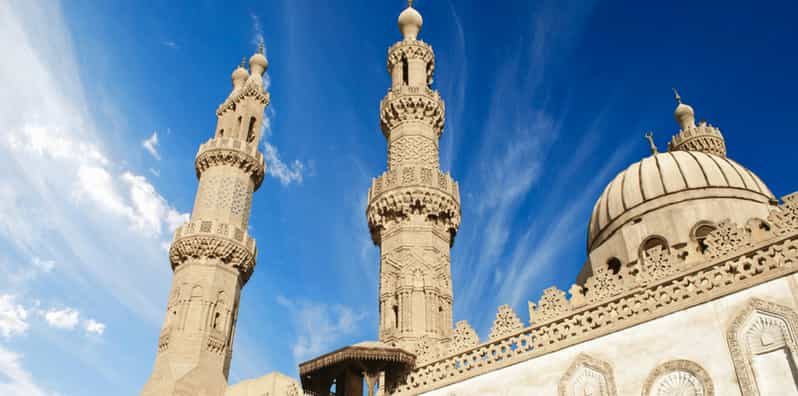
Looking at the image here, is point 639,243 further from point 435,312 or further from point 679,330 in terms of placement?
point 679,330

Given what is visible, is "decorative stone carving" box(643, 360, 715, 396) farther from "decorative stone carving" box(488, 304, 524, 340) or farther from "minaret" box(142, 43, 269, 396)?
"minaret" box(142, 43, 269, 396)

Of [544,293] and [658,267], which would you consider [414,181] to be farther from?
[658,267]

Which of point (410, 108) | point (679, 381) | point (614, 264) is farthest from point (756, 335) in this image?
point (410, 108)

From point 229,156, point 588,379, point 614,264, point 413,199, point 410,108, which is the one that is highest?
point 229,156

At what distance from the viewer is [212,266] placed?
18.1 metres

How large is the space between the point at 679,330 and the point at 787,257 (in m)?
1.48

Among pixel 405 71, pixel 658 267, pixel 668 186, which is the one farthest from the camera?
pixel 405 71

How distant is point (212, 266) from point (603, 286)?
38.5ft

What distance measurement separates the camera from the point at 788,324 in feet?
24.7

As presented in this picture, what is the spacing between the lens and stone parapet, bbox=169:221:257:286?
1817 cm

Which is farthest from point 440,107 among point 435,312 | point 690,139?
point 690,139

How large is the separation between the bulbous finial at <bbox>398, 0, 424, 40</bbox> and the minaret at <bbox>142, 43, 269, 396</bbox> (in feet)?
19.8

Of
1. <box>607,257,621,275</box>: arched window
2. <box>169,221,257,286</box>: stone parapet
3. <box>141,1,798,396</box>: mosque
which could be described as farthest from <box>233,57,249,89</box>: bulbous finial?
<box>607,257,621,275</box>: arched window

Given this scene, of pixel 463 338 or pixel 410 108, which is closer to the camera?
pixel 463 338
